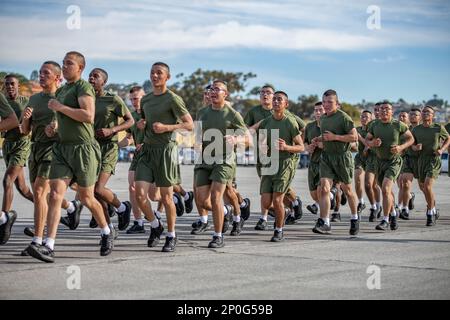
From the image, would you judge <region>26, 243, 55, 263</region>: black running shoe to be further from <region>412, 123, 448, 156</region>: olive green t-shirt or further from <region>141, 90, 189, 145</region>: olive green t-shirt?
<region>412, 123, 448, 156</region>: olive green t-shirt

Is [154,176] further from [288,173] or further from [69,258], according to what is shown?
[288,173]

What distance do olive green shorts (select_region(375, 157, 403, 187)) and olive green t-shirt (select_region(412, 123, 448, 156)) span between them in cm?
127

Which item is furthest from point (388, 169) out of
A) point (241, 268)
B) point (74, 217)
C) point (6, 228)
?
point (6, 228)

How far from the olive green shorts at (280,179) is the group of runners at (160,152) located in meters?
0.02

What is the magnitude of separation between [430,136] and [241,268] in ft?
24.7

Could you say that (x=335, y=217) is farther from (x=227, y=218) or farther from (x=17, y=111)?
(x=17, y=111)

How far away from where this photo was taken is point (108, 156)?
12180mm

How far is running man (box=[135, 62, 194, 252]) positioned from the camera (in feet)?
34.0

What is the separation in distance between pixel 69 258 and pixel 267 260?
2.25 metres

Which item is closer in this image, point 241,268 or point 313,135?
point 241,268

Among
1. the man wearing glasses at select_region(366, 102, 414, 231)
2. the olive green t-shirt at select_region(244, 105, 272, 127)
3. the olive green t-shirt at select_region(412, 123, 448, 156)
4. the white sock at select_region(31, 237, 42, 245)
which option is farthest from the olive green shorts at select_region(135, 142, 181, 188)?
the olive green t-shirt at select_region(412, 123, 448, 156)

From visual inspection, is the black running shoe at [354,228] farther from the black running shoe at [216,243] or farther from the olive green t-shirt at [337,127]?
the black running shoe at [216,243]

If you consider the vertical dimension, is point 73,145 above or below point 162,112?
below
